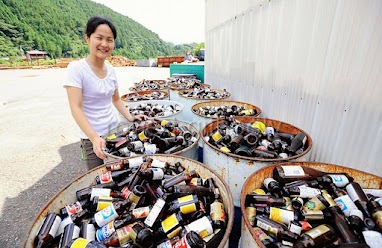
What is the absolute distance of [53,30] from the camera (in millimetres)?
73062

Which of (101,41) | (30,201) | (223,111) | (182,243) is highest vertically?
(101,41)

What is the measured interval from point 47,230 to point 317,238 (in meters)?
1.55

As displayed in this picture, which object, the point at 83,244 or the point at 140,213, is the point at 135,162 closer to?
the point at 140,213

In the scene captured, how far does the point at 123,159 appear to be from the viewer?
5.81 ft

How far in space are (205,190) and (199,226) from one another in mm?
318

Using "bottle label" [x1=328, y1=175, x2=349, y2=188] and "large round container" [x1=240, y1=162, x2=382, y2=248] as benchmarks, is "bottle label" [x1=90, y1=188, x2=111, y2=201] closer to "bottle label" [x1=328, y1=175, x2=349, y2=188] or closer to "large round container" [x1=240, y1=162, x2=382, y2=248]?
"large round container" [x1=240, y1=162, x2=382, y2=248]

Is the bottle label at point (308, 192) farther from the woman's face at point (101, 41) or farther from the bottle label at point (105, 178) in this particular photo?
the woman's face at point (101, 41)

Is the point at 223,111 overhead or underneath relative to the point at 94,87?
underneath

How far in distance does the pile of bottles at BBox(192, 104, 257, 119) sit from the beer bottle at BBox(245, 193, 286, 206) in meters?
1.69

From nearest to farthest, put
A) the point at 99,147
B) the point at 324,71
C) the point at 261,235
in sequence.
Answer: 1. the point at 261,235
2. the point at 99,147
3. the point at 324,71

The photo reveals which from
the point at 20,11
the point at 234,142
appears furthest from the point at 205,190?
the point at 20,11

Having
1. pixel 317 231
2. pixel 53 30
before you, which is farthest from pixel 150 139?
pixel 53 30

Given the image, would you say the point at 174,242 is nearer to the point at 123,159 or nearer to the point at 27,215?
the point at 123,159

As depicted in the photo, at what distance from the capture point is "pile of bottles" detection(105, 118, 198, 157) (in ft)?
6.96
